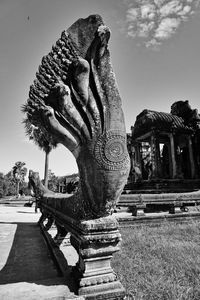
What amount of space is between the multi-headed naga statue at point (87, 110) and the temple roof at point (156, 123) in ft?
46.7

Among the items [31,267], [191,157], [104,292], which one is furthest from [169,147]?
[104,292]

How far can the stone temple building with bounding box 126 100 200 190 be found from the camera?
1592cm

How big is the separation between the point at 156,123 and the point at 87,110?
14.7 metres

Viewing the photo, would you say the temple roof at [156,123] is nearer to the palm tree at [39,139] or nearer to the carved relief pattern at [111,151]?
the palm tree at [39,139]

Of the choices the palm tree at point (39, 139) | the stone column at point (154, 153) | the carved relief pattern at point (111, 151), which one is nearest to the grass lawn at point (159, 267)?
the carved relief pattern at point (111, 151)

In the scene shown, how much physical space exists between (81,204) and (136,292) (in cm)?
111

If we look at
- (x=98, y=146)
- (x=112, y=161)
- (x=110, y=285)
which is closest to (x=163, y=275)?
(x=110, y=285)

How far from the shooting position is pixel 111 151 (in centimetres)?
199

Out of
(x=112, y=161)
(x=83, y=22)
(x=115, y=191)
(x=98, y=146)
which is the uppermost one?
(x=83, y=22)

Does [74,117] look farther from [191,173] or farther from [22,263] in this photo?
[191,173]

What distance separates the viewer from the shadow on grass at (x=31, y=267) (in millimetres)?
1962

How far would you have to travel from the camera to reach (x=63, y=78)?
7.54 feet

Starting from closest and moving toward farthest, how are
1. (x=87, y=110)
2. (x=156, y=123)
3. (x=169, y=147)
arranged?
1. (x=87, y=110)
2. (x=156, y=123)
3. (x=169, y=147)

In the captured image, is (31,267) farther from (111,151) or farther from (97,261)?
(111,151)
